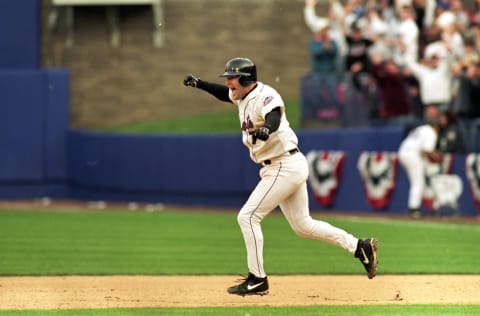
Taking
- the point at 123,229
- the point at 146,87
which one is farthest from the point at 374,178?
the point at 146,87

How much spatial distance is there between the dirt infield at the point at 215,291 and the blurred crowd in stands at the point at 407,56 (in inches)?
298

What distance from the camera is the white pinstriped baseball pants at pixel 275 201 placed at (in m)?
9.37

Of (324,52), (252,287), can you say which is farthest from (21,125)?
(252,287)

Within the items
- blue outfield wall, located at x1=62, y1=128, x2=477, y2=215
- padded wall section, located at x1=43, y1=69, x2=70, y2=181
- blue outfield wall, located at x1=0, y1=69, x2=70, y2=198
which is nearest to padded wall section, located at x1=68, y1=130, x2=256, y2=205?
blue outfield wall, located at x1=62, y1=128, x2=477, y2=215

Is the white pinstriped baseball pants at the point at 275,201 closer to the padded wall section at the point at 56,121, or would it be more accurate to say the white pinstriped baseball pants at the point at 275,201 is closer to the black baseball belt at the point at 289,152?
the black baseball belt at the point at 289,152

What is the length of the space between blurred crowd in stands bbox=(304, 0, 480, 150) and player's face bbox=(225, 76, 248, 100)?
9271 millimetres

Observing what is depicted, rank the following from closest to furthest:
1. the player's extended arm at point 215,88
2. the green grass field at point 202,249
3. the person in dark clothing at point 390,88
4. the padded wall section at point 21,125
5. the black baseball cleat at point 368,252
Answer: the black baseball cleat at point 368,252 → the player's extended arm at point 215,88 → the green grass field at point 202,249 → the person in dark clothing at point 390,88 → the padded wall section at point 21,125

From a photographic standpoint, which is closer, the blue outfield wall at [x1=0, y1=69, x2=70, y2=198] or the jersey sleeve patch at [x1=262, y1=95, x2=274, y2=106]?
the jersey sleeve patch at [x1=262, y1=95, x2=274, y2=106]

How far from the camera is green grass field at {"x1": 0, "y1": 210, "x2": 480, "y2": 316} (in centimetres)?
1151

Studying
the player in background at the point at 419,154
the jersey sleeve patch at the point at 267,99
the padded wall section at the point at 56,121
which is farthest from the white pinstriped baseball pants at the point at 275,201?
the padded wall section at the point at 56,121

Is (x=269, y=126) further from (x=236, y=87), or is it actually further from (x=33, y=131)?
(x=33, y=131)

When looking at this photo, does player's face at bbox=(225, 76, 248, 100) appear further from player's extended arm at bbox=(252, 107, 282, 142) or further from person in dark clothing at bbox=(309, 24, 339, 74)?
person in dark clothing at bbox=(309, 24, 339, 74)

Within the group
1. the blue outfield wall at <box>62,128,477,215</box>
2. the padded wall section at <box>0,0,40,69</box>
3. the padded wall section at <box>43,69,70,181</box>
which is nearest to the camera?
the blue outfield wall at <box>62,128,477,215</box>

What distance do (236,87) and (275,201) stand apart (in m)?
0.97
